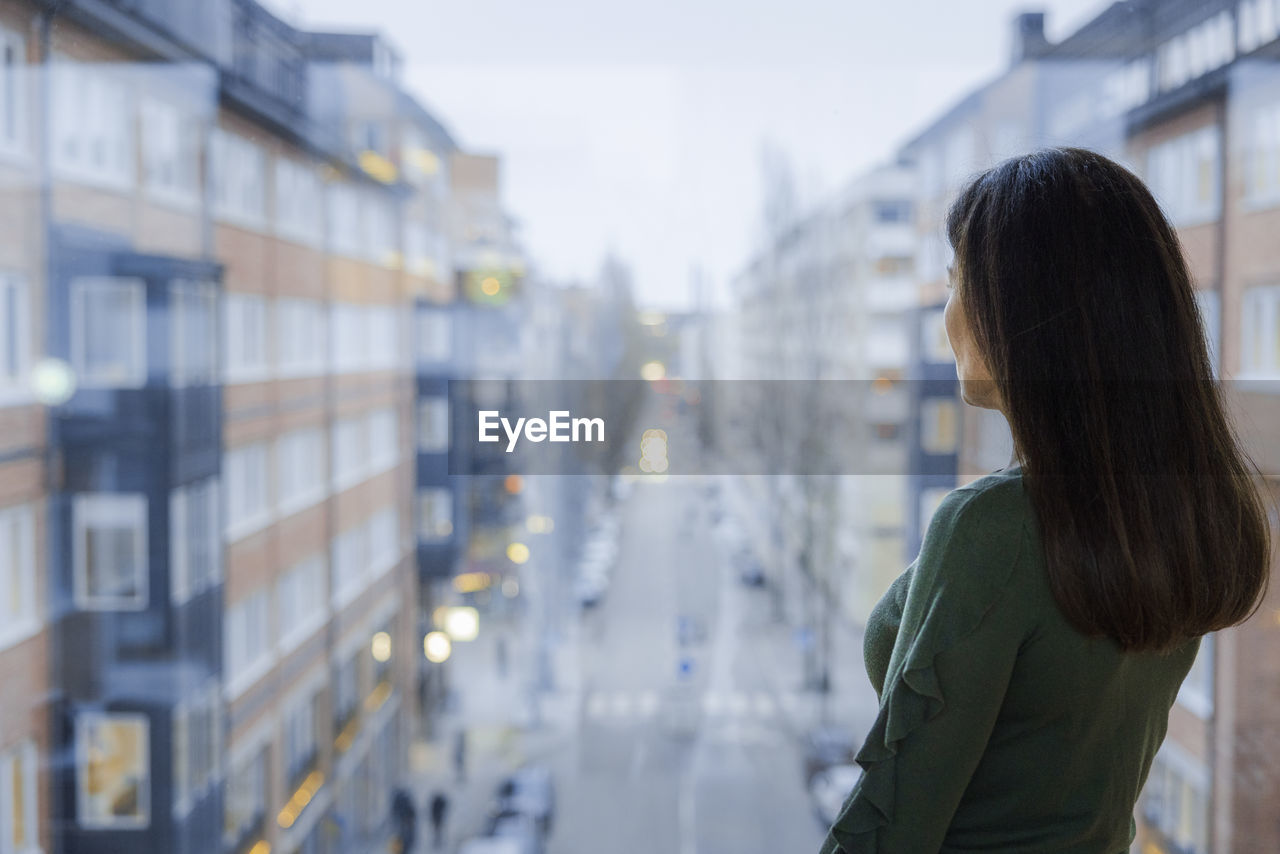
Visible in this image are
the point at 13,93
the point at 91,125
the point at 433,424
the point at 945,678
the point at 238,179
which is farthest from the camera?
the point at 238,179

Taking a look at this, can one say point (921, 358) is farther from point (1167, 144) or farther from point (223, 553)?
point (223, 553)

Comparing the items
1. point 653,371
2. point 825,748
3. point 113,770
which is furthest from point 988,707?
point 113,770

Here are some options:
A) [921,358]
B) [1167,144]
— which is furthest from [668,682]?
[1167,144]

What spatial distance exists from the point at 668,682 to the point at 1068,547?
2.21 meters

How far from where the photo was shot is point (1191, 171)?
2559mm

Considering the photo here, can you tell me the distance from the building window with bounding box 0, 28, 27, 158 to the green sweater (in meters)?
2.38

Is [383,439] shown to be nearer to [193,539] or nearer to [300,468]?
[300,468]

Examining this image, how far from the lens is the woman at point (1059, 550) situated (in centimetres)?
60

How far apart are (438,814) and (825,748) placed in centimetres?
106

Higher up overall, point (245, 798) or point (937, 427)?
point (937, 427)

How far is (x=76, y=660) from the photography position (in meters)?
2.53

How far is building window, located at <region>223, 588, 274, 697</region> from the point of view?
2.67 meters

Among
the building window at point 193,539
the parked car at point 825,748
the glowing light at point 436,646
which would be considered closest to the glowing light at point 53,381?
the building window at point 193,539

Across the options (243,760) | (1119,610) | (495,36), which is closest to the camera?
(1119,610)
